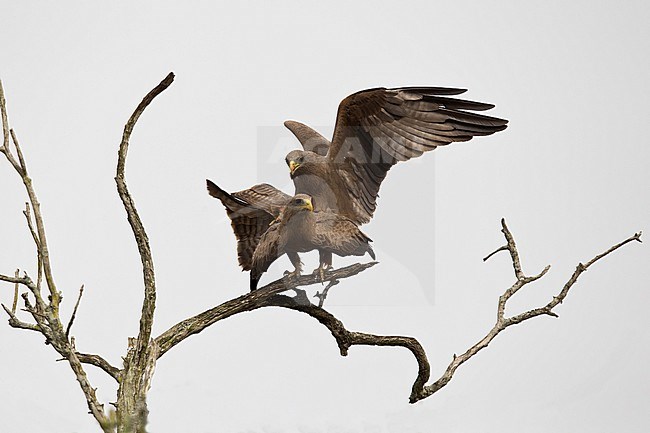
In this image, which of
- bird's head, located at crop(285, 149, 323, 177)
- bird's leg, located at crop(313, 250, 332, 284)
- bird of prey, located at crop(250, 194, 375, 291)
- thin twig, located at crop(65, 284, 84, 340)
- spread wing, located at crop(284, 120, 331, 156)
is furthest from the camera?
spread wing, located at crop(284, 120, 331, 156)

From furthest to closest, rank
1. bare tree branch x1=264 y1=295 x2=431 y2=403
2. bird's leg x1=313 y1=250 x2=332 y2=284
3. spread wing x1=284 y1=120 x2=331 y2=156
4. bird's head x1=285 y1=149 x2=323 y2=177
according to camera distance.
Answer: spread wing x1=284 y1=120 x2=331 y2=156 → bare tree branch x1=264 y1=295 x2=431 y2=403 → bird's leg x1=313 y1=250 x2=332 y2=284 → bird's head x1=285 y1=149 x2=323 y2=177

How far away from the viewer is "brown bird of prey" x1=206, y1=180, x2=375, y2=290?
130 inches

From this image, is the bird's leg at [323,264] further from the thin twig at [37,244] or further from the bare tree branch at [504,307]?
the thin twig at [37,244]

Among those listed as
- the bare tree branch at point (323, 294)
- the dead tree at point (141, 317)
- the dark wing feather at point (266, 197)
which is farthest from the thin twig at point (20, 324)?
the bare tree branch at point (323, 294)

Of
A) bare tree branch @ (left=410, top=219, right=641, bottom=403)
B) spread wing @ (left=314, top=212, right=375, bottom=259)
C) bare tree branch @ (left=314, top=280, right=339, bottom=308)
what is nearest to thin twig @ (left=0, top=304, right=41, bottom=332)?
spread wing @ (left=314, top=212, right=375, bottom=259)

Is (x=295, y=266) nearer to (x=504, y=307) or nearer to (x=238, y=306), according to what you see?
(x=238, y=306)

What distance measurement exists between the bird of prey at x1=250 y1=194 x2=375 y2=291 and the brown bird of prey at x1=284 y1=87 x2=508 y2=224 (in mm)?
129

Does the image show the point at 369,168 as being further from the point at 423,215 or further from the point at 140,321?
the point at 140,321

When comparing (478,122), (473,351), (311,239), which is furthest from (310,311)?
(478,122)

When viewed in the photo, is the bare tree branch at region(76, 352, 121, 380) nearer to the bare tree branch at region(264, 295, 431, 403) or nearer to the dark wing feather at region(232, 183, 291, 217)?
the bare tree branch at region(264, 295, 431, 403)

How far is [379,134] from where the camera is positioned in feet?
11.2

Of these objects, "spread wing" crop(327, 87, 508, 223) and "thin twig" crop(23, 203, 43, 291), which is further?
"spread wing" crop(327, 87, 508, 223)

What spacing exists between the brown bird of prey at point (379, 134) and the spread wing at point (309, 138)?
9.4 inches

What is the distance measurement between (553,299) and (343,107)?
1287mm
